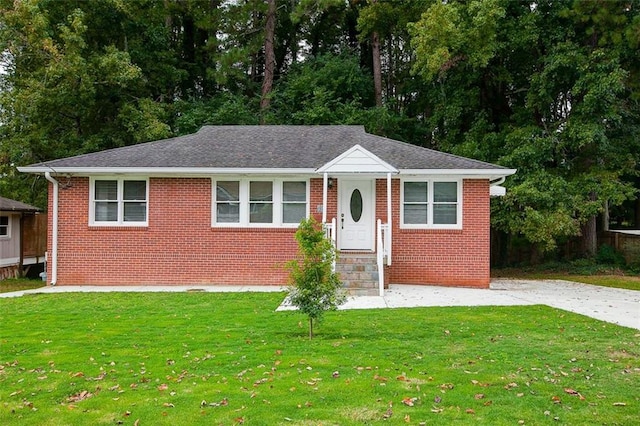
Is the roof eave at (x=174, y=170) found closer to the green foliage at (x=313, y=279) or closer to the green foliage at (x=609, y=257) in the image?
the green foliage at (x=313, y=279)

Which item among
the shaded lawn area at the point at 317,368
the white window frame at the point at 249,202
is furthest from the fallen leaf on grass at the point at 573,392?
the white window frame at the point at 249,202

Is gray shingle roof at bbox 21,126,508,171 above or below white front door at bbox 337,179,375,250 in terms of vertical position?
above

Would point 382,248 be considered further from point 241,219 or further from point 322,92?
point 322,92

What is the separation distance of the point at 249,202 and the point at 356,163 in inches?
131

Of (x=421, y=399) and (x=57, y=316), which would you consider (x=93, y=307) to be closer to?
(x=57, y=316)

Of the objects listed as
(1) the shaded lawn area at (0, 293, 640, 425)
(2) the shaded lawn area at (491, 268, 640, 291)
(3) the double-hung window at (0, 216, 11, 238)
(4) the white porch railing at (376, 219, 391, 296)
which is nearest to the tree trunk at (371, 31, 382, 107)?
(2) the shaded lawn area at (491, 268, 640, 291)

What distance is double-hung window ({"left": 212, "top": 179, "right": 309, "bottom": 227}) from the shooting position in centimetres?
1441

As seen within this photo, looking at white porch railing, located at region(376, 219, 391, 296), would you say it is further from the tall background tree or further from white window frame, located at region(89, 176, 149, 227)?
white window frame, located at region(89, 176, 149, 227)

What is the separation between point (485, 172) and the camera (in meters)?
13.6

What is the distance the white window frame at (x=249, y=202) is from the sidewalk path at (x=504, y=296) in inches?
69.8

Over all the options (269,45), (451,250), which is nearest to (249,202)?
(451,250)

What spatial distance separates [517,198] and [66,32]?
17.9 meters

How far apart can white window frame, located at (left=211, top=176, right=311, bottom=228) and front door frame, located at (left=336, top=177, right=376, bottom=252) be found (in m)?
0.98

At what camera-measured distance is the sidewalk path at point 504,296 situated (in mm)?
10383
